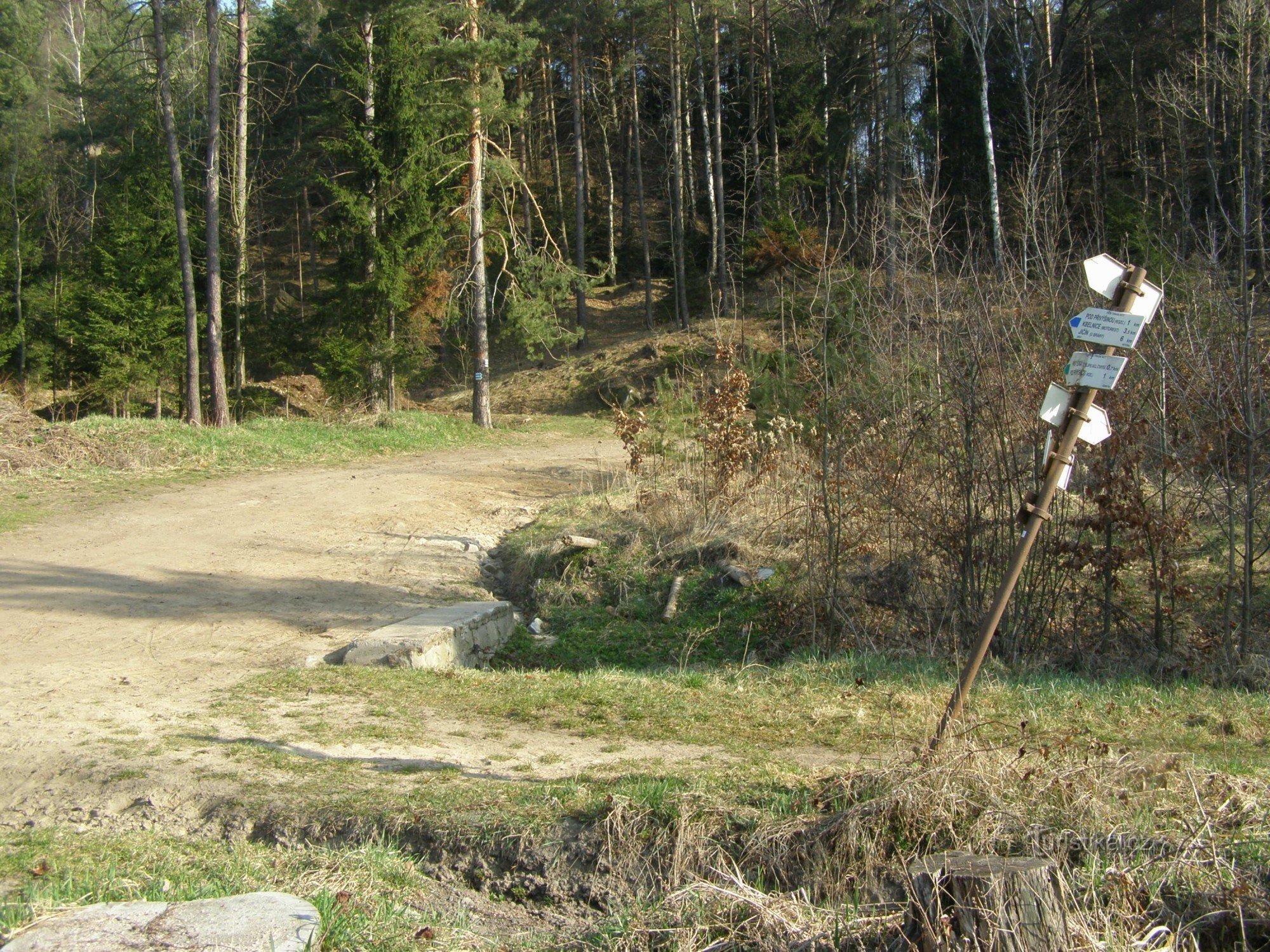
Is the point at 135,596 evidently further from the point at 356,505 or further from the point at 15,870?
the point at 15,870

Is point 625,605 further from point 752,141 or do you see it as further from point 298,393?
point 752,141

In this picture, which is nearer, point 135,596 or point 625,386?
point 135,596

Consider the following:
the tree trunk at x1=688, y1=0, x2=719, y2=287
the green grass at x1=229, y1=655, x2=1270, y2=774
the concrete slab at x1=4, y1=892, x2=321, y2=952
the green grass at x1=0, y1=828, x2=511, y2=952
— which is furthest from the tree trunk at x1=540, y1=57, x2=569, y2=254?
the concrete slab at x1=4, y1=892, x2=321, y2=952

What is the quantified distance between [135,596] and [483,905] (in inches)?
279

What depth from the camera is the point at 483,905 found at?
182 inches

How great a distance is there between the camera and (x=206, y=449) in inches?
707

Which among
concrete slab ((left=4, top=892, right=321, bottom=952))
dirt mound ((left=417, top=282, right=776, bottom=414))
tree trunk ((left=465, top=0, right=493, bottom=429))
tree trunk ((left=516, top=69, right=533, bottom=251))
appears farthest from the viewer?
tree trunk ((left=516, top=69, right=533, bottom=251))

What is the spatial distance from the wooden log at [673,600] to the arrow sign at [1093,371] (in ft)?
22.2

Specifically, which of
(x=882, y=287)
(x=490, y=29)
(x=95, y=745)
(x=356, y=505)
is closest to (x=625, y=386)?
(x=490, y=29)

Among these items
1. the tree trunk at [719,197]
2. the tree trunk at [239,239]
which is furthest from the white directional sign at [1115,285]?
the tree trunk at [719,197]

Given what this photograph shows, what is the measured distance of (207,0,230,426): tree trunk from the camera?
2014cm

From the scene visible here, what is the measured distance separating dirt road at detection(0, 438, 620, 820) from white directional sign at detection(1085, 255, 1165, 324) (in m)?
6.00

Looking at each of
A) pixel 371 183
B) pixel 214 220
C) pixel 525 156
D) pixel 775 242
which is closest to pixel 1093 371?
pixel 214 220

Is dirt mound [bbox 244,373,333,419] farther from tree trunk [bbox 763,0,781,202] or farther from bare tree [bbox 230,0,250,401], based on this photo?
tree trunk [bbox 763,0,781,202]
